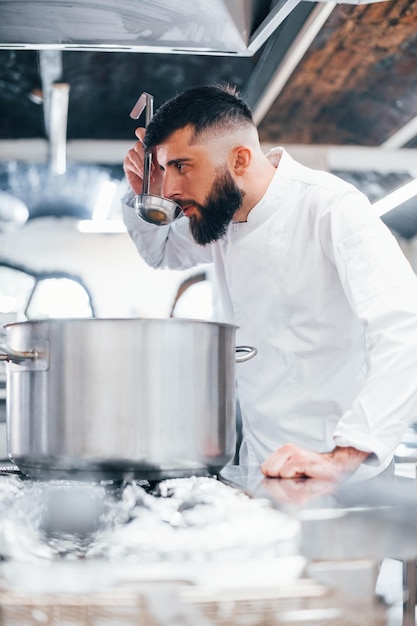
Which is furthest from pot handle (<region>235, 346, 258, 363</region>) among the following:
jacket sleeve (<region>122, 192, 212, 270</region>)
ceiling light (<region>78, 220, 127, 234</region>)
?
ceiling light (<region>78, 220, 127, 234</region>)

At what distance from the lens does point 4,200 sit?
7.09 meters

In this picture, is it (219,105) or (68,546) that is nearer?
(68,546)

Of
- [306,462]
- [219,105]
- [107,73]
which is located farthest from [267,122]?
[306,462]

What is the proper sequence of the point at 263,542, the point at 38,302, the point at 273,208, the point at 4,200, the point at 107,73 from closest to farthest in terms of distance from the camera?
the point at 263,542
the point at 273,208
the point at 107,73
the point at 4,200
the point at 38,302

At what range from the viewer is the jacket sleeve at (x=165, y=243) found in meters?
1.80

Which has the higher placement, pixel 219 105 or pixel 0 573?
pixel 219 105

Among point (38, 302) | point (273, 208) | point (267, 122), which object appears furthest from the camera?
point (38, 302)

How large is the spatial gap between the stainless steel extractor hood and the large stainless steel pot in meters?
0.71

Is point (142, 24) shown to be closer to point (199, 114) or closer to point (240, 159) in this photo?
point (199, 114)

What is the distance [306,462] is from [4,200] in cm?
663

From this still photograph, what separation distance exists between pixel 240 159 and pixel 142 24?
12.5 inches

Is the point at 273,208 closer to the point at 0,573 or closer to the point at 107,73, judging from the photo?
the point at 0,573

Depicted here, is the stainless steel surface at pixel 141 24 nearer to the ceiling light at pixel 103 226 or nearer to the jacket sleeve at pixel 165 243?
the jacket sleeve at pixel 165 243

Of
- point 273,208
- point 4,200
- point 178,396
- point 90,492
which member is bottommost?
point 90,492
